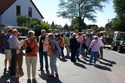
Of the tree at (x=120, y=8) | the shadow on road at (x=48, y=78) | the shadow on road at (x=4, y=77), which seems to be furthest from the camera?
the tree at (x=120, y=8)

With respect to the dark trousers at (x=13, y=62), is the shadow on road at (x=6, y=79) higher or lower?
lower

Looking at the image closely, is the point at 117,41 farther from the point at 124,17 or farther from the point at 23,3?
the point at 124,17

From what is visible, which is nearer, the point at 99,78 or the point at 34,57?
the point at 34,57

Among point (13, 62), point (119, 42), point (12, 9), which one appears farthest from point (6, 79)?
point (12, 9)

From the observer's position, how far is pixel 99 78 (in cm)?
1253

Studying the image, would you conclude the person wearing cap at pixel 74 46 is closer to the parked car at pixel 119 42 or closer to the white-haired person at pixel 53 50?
the white-haired person at pixel 53 50

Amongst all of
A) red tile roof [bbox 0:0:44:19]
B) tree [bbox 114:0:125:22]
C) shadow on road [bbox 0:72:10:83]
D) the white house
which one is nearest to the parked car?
the white house

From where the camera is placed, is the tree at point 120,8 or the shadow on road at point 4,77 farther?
the tree at point 120,8

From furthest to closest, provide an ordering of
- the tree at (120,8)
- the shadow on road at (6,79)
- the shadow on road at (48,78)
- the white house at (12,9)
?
the tree at (120,8), the white house at (12,9), the shadow on road at (48,78), the shadow on road at (6,79)

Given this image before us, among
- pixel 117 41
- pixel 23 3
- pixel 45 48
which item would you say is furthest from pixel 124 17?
pixel 45 48

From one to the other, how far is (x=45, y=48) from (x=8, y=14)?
37322 millimetres

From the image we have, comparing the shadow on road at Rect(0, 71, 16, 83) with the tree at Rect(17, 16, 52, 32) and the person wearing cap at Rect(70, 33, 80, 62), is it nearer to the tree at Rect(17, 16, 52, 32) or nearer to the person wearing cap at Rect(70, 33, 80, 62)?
the person wearing cap at Rect(70, 33, 80, 62)

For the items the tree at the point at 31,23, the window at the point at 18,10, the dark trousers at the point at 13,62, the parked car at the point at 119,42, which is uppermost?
the window at the point at 18,10

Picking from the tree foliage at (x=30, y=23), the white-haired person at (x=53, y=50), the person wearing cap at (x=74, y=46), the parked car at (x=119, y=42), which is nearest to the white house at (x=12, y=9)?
the tree foliage at (x=30, y=23)
